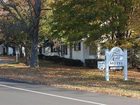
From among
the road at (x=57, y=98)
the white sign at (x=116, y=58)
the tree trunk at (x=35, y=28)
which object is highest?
the tree trunk at (x=35, y=28)

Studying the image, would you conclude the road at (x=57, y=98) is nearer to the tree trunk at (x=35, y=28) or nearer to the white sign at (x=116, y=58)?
the white sign at (x=116, y=58)

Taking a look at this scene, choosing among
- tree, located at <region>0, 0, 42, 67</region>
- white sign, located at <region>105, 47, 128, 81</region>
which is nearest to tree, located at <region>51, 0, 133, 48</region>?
tree, located at <region>0, 0, 42, 67</region>

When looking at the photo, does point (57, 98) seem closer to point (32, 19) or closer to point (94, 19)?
point (94, 19)

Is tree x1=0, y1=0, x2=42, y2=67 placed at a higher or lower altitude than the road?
higher

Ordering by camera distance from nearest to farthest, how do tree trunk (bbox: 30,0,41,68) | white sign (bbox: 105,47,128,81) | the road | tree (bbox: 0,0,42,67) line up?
the road → white sign (bbox: 105,47,128,81) → tree trunk (bbox: 30,0,41,68) → tree (bbox: 0,0,42,67)

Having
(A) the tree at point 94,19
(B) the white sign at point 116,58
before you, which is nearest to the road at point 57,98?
(B) the white sign at point 116,58

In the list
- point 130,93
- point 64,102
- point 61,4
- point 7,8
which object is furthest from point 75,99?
point 7,8

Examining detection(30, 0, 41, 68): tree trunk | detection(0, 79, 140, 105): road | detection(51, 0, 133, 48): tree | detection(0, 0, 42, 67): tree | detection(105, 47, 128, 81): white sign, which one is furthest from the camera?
detection(0, 0, 42, 67): tree

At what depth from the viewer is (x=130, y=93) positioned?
18156 millimetres

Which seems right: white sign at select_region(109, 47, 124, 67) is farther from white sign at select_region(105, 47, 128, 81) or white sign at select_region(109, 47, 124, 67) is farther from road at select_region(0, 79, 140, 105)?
road at select_region(0, 79, 140, 105)

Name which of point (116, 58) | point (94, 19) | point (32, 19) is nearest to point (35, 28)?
point (32, 19)

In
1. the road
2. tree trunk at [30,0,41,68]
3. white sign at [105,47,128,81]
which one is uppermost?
tree trunk at [30,0,41,68]

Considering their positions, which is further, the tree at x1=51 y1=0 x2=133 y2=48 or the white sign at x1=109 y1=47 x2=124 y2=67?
the tree at x1=51 y1=0 x2=133 y2=48

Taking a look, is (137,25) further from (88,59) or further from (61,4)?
(88,59)
